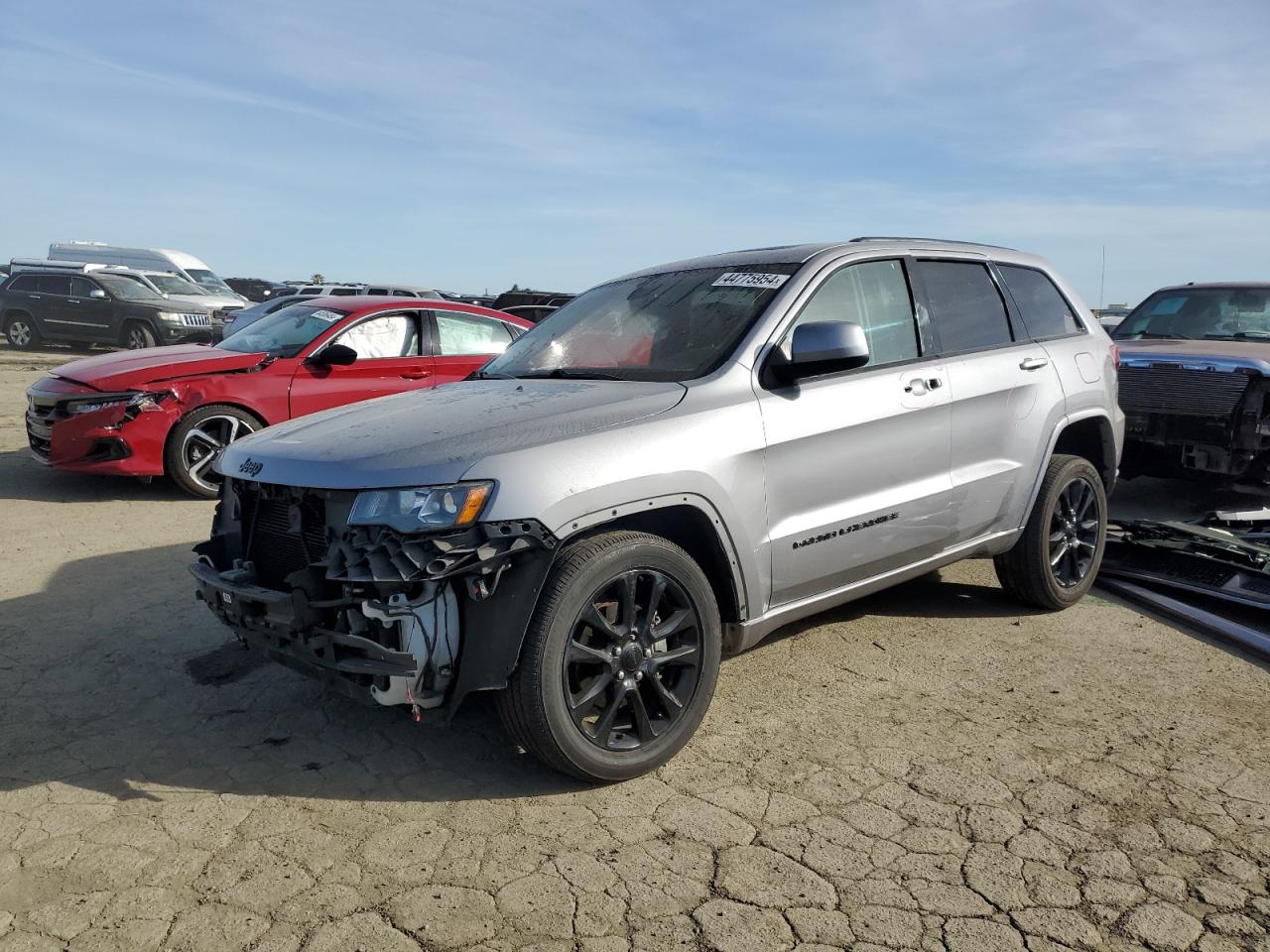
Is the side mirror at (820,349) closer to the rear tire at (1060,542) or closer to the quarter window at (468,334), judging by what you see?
the rear tire at (1060,542)

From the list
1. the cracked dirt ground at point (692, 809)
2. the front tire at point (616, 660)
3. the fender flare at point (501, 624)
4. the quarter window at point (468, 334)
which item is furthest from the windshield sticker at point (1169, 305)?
the fender flare at point (501, 624)

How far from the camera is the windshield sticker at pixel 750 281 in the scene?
433cm

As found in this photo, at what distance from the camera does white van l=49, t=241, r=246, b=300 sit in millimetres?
32125

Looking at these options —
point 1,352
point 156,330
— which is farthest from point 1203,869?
point 1,352

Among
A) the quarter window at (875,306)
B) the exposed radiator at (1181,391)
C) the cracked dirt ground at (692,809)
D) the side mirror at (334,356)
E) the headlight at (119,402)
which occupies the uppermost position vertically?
the quarter window at (875,306)

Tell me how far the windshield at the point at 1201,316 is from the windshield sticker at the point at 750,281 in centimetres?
589

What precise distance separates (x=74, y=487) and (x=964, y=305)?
6.89 metres

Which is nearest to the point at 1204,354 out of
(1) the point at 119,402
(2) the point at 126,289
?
(1) the point at 119,402

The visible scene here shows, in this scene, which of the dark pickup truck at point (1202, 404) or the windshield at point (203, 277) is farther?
the windshield at point (203, 277)

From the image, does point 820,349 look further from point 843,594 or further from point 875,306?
point 843,594

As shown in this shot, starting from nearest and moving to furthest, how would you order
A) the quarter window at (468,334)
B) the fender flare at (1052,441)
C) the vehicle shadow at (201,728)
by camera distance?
the vehicle shadow at (201,728) → the fender flare at (1052,441) → the quarter window at (468,334)

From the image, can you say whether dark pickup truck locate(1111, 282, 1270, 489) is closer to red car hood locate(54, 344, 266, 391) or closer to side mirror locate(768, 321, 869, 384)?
side mirror locate(768, 321, 869, 384)

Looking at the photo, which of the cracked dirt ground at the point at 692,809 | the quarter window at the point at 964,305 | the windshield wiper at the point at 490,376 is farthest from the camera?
the quarter window at the point at 964,305

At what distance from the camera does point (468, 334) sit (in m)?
9.16
